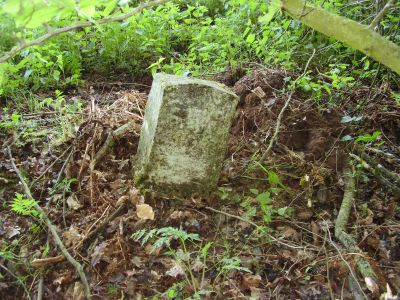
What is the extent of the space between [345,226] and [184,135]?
1421mm

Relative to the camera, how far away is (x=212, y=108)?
2.79 metres

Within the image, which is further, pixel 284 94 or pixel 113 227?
pixel 284 94

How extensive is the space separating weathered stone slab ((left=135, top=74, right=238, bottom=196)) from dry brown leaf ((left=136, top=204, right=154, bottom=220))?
0.17 metres

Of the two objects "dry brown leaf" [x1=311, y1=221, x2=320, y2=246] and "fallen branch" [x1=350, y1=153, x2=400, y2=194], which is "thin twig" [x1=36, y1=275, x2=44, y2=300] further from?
"fallen branch" [x1=350, y1=153, x2=400, y2=194]

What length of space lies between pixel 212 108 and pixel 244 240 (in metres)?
1.03

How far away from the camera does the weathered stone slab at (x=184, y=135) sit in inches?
108

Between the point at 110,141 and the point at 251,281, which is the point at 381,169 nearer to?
the point at 251,281

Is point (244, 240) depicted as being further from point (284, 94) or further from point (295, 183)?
point (284, 94)

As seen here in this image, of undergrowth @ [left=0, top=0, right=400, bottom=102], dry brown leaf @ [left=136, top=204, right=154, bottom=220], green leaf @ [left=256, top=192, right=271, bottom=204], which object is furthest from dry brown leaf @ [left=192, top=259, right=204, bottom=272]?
undergrowth @ [left=0, top=0, right=400, bottom=102]

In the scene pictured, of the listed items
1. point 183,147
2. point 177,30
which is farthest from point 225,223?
point 177,30

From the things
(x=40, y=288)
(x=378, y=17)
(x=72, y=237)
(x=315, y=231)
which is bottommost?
(x=40, y=288)

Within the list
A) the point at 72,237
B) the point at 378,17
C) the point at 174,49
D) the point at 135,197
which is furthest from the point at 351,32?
the point at 174,49

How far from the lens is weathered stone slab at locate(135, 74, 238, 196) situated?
2740 mm

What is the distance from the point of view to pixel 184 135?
2848 mm
